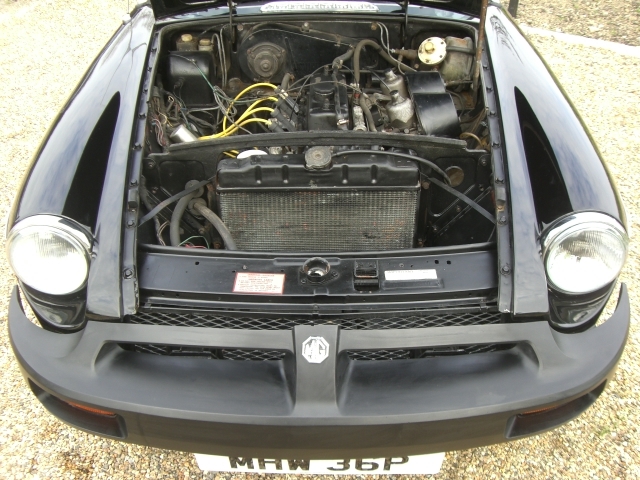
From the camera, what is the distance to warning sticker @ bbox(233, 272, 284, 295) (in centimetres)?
160

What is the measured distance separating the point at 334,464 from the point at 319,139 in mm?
1079

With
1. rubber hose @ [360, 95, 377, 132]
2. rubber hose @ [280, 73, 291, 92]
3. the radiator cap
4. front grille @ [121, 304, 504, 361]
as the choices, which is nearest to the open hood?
rubber hose @ [280, 73, 291, 92]

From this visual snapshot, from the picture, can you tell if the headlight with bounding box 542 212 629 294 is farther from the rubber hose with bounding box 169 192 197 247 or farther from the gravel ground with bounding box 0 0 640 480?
the rubber hose with bounding box 169 192 197 247

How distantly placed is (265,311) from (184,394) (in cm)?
33

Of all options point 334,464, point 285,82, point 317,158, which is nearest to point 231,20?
point 285,82

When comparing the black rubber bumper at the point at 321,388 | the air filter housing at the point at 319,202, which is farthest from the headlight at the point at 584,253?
the air filter housing at the point at 319,202

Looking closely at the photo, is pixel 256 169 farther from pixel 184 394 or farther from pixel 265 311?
pixel 184 394

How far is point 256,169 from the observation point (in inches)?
71.4

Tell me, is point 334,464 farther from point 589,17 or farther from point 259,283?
point 589,17

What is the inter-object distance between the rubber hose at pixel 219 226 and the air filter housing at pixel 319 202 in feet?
0.11

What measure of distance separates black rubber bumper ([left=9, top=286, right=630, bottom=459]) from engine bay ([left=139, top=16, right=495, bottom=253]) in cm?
47

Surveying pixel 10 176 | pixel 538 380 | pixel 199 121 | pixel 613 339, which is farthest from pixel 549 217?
pixel 10 176

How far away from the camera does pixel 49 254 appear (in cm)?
159

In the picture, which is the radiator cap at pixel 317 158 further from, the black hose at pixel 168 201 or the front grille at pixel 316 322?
the front grille at pixel 316 322
